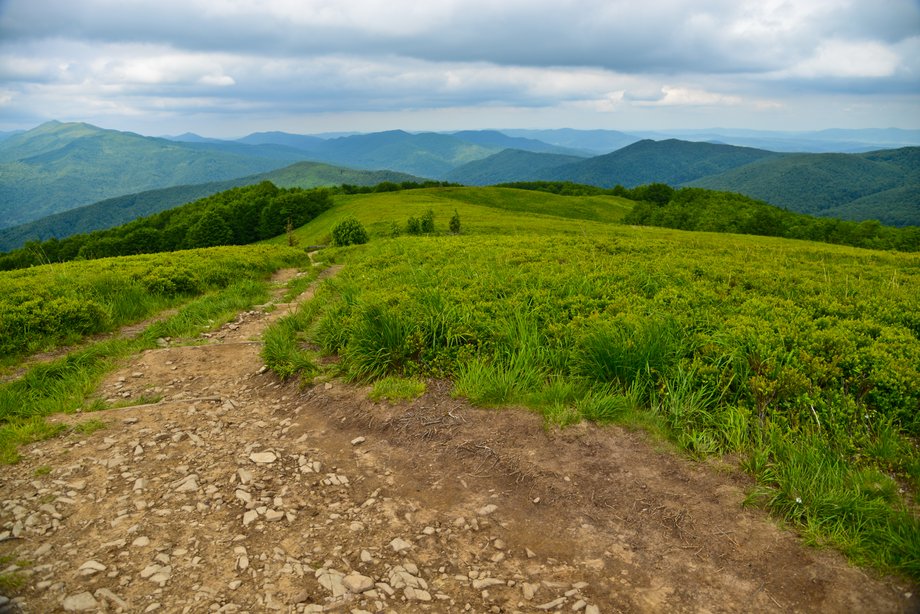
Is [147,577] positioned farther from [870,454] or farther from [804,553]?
[870,454]

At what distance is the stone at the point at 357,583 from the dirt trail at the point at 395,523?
0.04ft

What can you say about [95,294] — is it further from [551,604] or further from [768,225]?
[768,225]

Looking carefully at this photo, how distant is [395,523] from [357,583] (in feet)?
2.50

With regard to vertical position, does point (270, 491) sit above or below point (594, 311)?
below

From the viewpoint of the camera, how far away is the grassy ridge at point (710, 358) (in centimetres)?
468

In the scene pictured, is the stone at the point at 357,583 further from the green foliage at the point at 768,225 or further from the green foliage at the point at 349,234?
the green foliage at the point at 768,225

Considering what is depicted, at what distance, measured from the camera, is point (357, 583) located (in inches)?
152

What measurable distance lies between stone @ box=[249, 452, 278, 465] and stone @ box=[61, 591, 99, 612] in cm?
201

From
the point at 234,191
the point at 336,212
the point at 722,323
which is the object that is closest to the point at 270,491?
the point at 722,323

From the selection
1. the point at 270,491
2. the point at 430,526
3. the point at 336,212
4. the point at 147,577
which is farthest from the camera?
the point at 336,212

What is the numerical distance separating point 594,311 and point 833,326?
364cm

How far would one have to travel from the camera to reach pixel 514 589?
3855 mm

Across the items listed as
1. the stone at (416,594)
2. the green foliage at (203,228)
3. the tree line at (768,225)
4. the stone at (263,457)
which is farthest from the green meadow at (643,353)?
the tree line at (768,225)

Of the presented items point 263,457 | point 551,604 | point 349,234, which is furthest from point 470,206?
point 551,604
